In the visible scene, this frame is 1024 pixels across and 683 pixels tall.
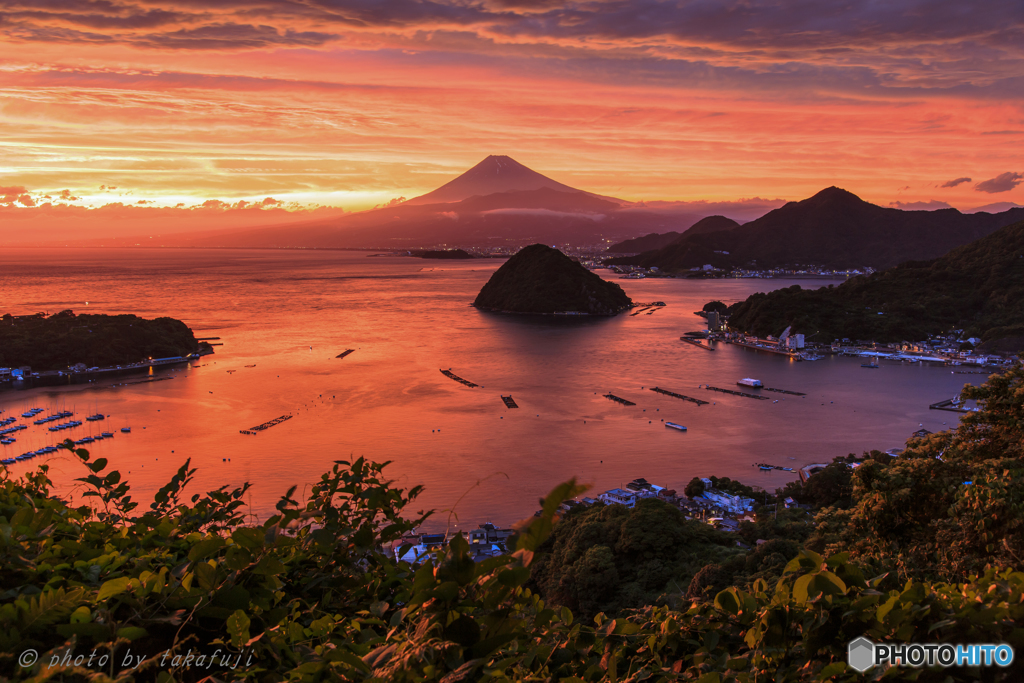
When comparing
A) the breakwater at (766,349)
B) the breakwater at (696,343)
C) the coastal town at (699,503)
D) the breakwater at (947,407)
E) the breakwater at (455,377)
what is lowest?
the coastal town at (699,503)

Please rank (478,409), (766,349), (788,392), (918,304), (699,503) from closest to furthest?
(699,503) < (478,409) < (788,392) < (766,349) < (918,304)

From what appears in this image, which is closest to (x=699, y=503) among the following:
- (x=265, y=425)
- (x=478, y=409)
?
(x=478, y=409)

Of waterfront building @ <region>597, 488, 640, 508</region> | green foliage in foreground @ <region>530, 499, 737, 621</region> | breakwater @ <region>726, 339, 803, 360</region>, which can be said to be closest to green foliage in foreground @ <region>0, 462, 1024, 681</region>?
green foliage in foreground @ <region>530, 499, 737, 621</region>

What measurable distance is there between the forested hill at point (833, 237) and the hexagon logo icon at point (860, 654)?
66068mm

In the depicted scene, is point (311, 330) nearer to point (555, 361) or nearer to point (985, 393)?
point (555, 361)

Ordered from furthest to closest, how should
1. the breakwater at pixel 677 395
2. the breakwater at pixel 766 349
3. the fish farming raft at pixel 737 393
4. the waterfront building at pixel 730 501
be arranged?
the breakwater at pixel 766 349, the fish farming raft at pixel 737 393, the breakwater at pixel 677 395, the waterfront building at pixel 730 501

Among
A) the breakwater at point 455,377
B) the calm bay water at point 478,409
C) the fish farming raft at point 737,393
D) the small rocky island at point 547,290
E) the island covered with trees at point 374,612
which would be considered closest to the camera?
the island covered with trees at point 374,612

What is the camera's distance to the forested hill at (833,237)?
217 ft

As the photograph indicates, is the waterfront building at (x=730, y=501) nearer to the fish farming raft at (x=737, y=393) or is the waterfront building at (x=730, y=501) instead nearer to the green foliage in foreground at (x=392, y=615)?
the fish farming raft at (x=737, y=393)

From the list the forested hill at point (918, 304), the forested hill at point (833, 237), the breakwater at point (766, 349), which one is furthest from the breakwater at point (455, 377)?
the forested hill at point (833, 237)

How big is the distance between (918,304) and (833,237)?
44075 millimetres

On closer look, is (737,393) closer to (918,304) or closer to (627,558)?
(627,558)

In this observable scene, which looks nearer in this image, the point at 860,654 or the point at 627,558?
the point at 860,654

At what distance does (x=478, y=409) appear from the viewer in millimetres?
16594
